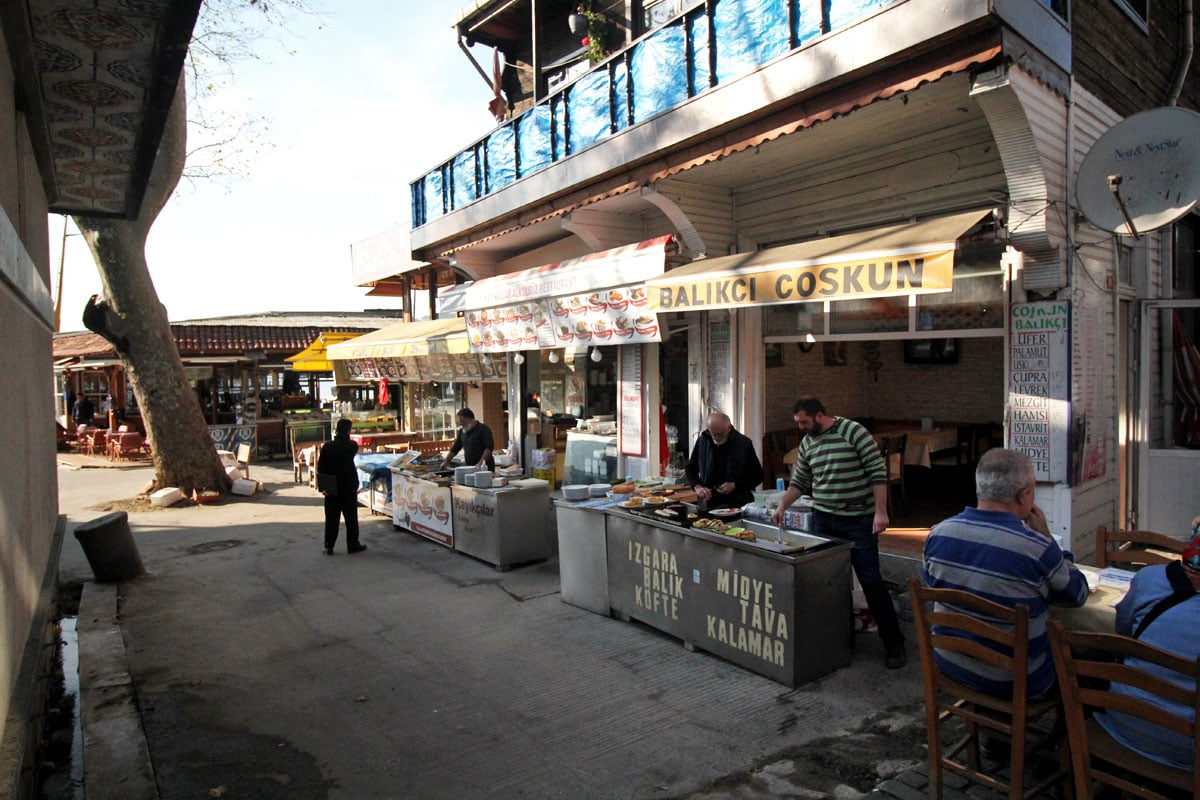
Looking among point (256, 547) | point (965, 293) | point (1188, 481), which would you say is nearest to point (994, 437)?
point (1188, 481)

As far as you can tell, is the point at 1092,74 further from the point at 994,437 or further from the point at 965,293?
the point at 994,437

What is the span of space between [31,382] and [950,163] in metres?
8.36

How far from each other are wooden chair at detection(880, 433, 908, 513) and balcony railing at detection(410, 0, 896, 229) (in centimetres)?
494

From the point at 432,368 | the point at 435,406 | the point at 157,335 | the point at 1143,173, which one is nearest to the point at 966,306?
the point at 1143,173

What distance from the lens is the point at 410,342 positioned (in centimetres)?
1356

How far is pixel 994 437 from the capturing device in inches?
416

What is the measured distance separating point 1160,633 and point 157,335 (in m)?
15.6

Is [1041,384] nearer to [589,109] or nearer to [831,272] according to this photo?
[831,272]

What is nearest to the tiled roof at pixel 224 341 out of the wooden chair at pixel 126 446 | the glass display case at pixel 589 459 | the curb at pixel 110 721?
the wooden chair at pixel 126 446

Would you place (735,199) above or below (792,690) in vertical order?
above

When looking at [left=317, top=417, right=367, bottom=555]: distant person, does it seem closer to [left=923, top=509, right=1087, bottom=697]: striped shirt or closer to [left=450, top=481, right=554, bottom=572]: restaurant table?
[left=450, top=481, right=554, bottom=572]: restaurant table

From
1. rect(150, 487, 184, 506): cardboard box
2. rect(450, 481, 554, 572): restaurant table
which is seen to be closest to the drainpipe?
rect(450, 481, 554, 572): restaurant table

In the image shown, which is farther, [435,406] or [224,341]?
[224,341]

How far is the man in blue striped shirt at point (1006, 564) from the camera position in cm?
336
